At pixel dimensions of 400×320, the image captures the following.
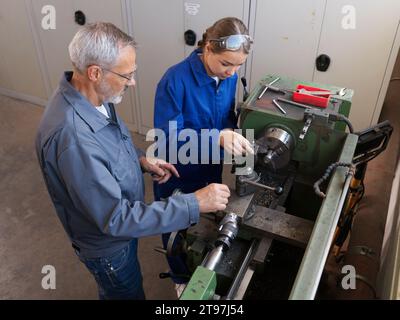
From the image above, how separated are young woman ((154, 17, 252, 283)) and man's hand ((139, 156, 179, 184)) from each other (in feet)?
0.32

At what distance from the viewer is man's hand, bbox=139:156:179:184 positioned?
1.53 meters

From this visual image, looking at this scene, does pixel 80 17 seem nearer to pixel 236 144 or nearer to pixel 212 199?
pixel 236 144

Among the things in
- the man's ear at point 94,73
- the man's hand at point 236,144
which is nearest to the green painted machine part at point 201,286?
the man's hand at point 236,144

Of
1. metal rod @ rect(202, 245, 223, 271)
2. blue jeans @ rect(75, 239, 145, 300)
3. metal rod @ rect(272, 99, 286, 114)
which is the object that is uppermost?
metal rod @ rect(272, 99, 286, 114)

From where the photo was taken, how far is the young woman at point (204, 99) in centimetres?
141

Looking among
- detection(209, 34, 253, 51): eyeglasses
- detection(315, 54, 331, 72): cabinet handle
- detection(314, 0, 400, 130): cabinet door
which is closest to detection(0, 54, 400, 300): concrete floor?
detection(314, 0, 400, 130): cabinet door

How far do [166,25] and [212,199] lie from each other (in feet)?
5.67

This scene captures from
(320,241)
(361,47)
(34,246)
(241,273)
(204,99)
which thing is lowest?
(34,246)

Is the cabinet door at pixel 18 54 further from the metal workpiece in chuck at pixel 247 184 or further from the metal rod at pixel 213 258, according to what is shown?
the metal rod at pixel 213 258

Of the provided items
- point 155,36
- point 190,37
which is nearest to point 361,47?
point 190,37

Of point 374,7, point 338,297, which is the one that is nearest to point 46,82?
point 374,7

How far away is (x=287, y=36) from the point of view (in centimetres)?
228

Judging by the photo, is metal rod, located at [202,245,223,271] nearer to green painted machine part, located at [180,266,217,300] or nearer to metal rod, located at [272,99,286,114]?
green painted machine part, located at [180,266,217,300]
